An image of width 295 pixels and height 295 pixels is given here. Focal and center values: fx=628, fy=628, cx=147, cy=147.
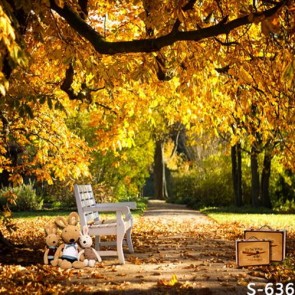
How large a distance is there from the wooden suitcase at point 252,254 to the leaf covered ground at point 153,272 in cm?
14

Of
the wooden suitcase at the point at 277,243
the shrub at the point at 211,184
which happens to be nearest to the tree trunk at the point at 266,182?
the shrub at the point at 211,184

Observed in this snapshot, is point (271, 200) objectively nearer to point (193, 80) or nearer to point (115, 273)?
point (193, 80)

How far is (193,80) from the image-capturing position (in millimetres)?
9781

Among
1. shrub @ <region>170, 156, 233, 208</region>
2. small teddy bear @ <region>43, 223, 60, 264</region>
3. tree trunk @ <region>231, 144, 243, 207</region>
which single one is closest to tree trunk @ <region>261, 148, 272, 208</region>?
tree trunk @ <region>231, 144, 243, 207</region>

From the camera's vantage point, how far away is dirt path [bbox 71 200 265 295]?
22.4ft

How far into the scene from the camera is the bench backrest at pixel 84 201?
9328 mm

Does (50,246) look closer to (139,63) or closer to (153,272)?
(153,272)

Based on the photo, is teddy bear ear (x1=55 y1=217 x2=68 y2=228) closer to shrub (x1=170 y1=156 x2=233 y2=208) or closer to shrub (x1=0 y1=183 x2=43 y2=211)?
shrub (x1=0 y1=183 x2=43 y2=211)

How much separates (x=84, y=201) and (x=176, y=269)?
218 centimetres

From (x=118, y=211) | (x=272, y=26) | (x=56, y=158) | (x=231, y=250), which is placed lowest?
(x=231, y=250)

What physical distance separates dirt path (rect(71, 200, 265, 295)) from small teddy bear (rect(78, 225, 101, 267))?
0.18 meters

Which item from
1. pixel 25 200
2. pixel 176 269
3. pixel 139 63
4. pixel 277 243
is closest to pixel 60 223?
pixel 176 269

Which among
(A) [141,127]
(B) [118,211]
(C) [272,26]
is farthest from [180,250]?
(A) [141,127]

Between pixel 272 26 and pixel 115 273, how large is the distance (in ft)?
12.9
